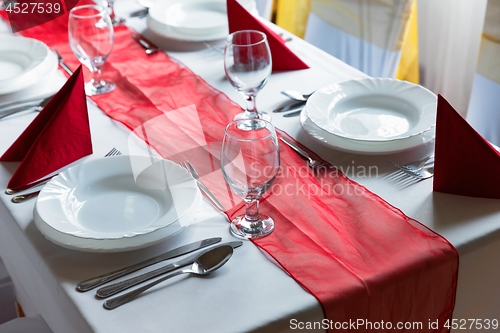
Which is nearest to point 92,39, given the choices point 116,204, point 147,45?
point 147,45

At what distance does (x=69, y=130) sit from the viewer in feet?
4.04

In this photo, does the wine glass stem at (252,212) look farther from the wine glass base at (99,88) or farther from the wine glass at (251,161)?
the wine glass base at (99,88)

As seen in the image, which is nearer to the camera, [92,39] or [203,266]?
[203,266]

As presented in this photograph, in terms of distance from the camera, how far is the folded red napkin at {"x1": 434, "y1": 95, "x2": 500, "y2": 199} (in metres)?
1.05

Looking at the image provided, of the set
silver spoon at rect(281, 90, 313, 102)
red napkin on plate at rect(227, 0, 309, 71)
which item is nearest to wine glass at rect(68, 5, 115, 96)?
red napkin on plate at rect(227, 0, 309, 71)

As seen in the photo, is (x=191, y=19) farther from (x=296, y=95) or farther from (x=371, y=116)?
(x=371, y=116)

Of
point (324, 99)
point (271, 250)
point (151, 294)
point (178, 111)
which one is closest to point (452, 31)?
point (324, 99)

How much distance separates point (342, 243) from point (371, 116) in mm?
448

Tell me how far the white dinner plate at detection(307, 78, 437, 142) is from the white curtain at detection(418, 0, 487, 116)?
3.48ft

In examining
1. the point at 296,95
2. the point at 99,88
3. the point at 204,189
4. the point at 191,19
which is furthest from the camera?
the point at 191,19

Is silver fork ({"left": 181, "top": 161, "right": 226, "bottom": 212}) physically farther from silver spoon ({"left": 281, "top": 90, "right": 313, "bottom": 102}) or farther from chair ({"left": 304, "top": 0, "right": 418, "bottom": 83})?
chair ({"left": 304, "top": 0, "right": 418, "bottom": 83})

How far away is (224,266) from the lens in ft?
3.08

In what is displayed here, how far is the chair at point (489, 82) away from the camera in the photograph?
1.63 metres

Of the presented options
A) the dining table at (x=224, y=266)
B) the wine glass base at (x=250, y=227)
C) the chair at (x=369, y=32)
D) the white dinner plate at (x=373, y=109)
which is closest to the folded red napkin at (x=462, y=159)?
the dining table at (x=224, y=266)
